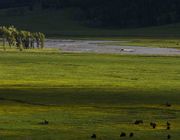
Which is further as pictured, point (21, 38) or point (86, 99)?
point (21, 38)

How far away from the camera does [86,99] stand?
209 feet

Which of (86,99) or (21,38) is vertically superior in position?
(21,38)

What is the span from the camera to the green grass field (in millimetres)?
45562

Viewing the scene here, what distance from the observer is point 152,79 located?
8675 centimetres

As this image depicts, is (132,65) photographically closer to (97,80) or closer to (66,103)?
(97,80)

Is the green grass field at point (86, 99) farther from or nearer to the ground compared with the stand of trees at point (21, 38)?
nearer to the ground

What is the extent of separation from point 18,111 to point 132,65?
195ft

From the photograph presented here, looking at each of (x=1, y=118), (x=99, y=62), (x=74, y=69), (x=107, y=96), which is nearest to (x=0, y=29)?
(x=99, y=62)

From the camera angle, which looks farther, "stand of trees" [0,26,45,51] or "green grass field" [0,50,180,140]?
Answer: "stand of trees" [0,26,45,51]

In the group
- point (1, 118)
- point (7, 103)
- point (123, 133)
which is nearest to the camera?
point (123, 133)

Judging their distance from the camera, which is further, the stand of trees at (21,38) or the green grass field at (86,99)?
the stand of trees at (21,38)

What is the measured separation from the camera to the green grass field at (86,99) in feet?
149

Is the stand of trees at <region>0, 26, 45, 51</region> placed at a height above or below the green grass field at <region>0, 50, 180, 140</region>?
above

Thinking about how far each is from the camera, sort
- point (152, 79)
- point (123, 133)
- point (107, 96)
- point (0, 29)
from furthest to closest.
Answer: point (0, 29) → point (152, 79) → point (107, 96) → point (123, 133)
